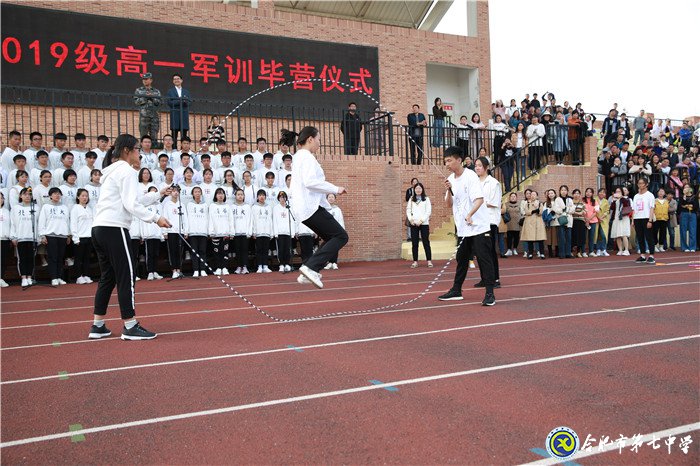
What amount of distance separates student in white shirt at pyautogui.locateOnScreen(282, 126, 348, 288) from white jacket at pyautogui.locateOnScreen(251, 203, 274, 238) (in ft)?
24.6

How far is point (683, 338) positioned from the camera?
584cm

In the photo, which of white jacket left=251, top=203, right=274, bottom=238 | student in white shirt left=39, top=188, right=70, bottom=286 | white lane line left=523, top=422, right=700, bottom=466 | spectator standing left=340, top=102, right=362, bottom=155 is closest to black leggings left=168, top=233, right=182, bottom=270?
white jacket left=251, top=203, right=274, bottom=238

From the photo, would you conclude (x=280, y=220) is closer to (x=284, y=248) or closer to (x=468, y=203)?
(x=284, y=248)

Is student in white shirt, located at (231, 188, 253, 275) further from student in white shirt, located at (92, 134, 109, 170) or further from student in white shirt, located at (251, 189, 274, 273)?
student in white shirt, located at (92, 134, 109, 170)

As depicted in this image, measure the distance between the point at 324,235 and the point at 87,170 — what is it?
28.0 ft

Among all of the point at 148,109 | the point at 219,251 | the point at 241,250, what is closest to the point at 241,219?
A: the point at 241,250

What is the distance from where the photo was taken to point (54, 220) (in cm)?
1255

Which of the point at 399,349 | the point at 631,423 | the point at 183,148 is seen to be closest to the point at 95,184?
the point at 183,148

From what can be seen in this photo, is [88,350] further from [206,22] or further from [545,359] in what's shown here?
[206,22]

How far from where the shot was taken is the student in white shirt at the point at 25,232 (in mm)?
Result: 12359

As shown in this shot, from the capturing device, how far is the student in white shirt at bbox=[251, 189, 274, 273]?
48.9 feet

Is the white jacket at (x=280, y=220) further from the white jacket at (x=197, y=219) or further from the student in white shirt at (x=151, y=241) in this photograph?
the student in white shirt at (x=151, y=241)

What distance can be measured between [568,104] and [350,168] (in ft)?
40.4

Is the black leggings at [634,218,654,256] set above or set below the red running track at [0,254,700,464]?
above
